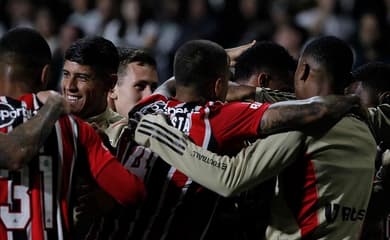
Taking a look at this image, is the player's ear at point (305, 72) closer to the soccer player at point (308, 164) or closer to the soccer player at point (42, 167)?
the soccer player at point (308, 164)

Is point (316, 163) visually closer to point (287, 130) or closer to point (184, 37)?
point (287, 130)

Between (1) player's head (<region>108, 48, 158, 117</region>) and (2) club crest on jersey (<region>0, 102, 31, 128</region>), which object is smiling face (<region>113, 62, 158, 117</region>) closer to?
(1) player's head (<region>108, 48, 158, 117</region>)

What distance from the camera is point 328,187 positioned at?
13.0 ft

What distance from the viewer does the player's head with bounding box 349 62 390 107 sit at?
4.88 m

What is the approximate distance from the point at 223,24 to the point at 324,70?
7359 mm

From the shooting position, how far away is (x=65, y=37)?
11.6m

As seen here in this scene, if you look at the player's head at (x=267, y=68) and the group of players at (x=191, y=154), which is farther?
the player's head at (x=267, y=68)

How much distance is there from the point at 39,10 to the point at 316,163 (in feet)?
30.4

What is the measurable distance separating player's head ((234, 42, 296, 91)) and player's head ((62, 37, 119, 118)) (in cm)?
83

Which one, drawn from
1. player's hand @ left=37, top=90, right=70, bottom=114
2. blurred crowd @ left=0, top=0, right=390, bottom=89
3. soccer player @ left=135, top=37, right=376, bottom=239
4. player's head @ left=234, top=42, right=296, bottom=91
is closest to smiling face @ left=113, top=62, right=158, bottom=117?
player's head @ left=234, top=42, right=296, bottom=91

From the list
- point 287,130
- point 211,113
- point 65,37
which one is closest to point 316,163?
point 287,130

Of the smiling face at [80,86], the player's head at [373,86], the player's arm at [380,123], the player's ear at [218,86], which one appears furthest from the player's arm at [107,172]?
the player's head at [373,86]

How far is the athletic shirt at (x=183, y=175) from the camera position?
405 cm

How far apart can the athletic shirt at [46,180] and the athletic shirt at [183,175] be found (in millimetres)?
351
